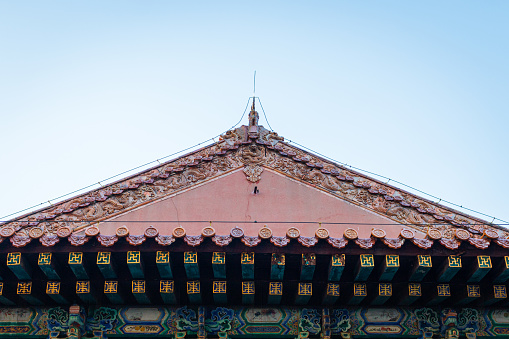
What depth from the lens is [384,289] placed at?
9.92 meters

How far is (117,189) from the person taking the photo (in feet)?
39.0

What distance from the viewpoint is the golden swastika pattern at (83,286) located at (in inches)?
387

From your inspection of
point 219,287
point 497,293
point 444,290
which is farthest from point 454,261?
point 219,287

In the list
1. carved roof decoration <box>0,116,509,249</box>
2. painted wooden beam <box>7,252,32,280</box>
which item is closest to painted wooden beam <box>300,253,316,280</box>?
carved roof decoration <box>0,116,509,249</box>

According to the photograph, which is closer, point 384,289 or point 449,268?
point 449,268

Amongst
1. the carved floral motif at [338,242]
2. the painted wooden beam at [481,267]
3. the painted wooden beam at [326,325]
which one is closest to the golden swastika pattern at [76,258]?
the carved floral motif at [338,242]

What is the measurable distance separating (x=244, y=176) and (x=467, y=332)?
4.42m

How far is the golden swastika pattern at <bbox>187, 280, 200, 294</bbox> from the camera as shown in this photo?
390 inches

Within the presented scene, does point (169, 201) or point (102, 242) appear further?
point (169, 201)

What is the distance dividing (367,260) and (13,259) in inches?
185

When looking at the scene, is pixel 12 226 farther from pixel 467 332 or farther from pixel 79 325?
pixel 467 332

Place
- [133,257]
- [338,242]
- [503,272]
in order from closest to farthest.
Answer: [338,242], [133,257], [503,272]

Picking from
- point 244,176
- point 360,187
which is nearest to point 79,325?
point 244,176

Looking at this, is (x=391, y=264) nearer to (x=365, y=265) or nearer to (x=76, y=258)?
(x=365, y=265)
